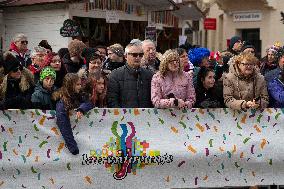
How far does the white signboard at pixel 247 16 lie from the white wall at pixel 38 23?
604 inches

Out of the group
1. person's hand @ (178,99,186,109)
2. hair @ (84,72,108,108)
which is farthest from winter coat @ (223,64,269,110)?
hair @ (84,72,108,108)

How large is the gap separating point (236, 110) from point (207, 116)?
0.38 metres

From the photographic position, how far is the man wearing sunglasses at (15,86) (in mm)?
6652

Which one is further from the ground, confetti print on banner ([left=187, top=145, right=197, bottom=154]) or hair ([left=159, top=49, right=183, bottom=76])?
hair ([left=159, top=49, right=183, bottom=76])

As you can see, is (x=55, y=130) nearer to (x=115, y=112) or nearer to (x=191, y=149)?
(x=115, y=112)

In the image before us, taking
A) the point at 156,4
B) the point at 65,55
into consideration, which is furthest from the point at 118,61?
the point at 156,4

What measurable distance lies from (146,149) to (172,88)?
2.63 feet

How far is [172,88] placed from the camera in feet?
23.4

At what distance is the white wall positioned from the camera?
1381 centimetres

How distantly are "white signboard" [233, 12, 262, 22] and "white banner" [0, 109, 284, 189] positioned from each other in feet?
68.4

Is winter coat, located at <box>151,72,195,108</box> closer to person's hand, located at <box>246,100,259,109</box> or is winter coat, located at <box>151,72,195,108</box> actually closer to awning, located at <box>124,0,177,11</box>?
person's hand, located at <box>246,100,259,109</box>

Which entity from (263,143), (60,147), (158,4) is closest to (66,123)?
(60,147)

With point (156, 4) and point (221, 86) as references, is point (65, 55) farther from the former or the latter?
point (156, 4)

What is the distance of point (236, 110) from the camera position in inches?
290
